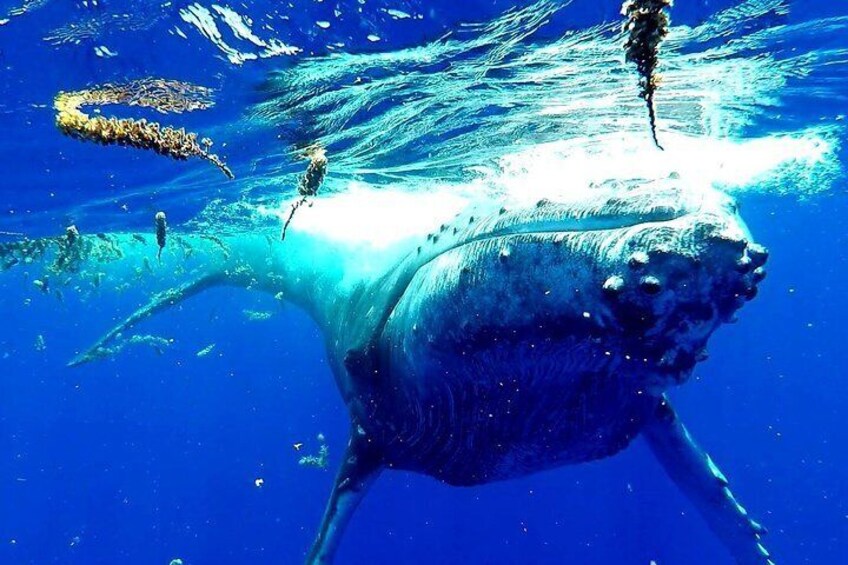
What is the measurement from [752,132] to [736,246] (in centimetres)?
1798

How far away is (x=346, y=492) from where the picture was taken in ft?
25.3

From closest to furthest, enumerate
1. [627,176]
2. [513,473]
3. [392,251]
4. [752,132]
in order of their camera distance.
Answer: [627,176] < [513,473] < [392,251] < [752,132]

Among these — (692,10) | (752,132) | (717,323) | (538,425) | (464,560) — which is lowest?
(464,560)

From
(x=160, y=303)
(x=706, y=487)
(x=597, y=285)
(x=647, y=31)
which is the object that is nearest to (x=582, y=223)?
(x=597, y=285)

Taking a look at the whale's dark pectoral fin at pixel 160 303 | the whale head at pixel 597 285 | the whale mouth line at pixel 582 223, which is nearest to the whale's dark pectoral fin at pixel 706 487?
the whale head at pixel 597 285

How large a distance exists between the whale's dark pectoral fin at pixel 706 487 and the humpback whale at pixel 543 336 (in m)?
0.02

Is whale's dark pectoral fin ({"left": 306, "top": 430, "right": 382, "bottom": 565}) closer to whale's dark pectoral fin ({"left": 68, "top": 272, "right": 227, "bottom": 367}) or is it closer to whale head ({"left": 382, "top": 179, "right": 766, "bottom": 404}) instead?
whale head ({"left": 382, "top": 179, "right": 766, "bottom": 404})

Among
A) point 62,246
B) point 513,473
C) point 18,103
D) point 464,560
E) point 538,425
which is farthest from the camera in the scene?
point 464,560

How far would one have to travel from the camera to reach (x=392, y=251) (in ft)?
29.4

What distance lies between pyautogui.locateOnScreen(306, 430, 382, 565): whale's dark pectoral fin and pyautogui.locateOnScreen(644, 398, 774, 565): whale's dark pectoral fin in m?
3.35

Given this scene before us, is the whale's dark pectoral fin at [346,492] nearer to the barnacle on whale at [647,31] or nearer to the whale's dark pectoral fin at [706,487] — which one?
the whale's dark pectoral fin at [706,487]

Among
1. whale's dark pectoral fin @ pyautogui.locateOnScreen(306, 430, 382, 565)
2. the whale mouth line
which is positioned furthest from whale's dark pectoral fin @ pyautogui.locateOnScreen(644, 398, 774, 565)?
the whale mouth line

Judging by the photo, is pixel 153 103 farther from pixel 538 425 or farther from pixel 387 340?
pixel 538 425

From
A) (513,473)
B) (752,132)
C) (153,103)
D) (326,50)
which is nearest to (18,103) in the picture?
(153,103)
